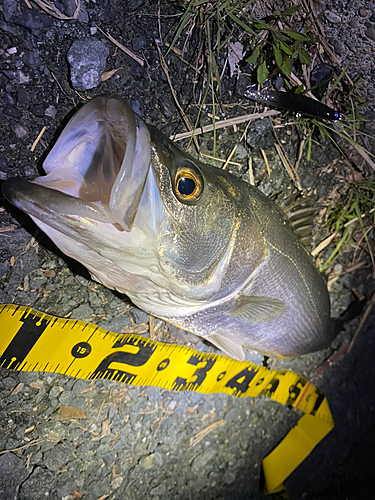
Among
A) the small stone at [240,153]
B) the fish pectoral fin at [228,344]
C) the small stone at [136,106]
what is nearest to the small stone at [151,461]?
the fish pectoral fin at [228,344]

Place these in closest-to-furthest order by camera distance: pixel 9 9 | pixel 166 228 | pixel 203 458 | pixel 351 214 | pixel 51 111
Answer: pixel 166 228
pixel 9 9
pixel 51 111
pixel 203 458
pixel 351 214

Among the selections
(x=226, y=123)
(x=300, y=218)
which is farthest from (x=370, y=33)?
(x=300, y=218)

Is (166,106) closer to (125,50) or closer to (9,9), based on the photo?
(125,50)

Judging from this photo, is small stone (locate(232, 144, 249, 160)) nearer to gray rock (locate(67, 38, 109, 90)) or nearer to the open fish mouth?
gray rock (locate(67, 38, 109, 90))

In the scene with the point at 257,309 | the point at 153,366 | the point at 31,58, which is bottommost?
the point at 153,366

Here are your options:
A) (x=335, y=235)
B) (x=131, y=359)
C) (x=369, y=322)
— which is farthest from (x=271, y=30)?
(x=369, y=322)
